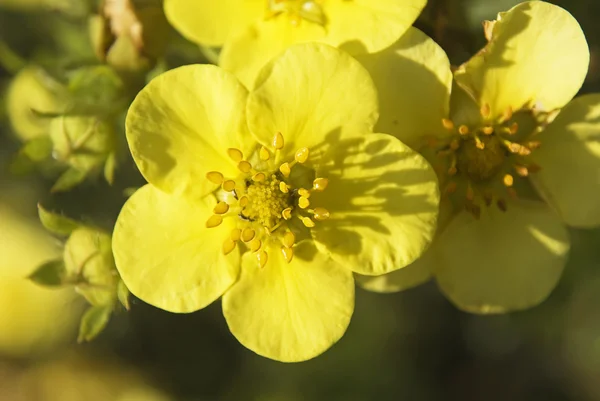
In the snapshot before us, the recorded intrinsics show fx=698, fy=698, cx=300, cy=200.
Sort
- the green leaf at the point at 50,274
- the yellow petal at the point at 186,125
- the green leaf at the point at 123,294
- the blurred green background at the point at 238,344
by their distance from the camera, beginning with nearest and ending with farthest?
1. the yellow petal at the point at 186,125
2. the green leaf at the point at 123,294
3. the green leaf at the point at 50,274
4. the blurred green background at the point at 238,344

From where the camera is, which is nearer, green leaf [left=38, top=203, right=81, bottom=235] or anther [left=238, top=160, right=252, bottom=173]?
anther [left=238, top=160, right=252, bottom=173]

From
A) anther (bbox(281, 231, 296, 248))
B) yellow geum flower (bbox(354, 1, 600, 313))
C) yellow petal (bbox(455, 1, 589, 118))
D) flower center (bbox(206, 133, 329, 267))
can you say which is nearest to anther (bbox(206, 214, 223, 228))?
flower center (bbox(206, 133, 329, 267))

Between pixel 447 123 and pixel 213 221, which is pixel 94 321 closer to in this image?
pixel 213 221

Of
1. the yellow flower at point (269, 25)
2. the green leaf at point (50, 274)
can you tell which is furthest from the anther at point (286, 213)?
the green leaf at point (50, 274)

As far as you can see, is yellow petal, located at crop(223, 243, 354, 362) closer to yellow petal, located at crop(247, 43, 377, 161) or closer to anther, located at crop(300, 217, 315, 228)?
anther, located at crop(300, 217, 315, 228)

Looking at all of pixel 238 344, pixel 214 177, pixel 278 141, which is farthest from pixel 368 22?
pixel 238 344

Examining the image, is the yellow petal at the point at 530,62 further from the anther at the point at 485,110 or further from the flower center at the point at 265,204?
the flower center at the point at 265,204

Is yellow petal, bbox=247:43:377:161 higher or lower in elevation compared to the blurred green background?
higher

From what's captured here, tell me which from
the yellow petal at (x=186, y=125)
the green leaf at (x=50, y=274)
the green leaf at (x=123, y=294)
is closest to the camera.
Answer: the yellow petal at (x=186, y=125)
